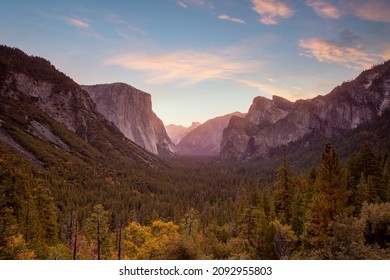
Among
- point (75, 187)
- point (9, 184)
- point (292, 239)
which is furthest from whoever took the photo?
point (75, 187)

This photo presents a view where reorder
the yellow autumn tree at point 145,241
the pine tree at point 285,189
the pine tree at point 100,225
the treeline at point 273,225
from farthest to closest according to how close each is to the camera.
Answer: the pine tree at point 285,189
the pine tree at point 100,225
the yellow autumn tree at point 145,241
the treeline at point 273,225

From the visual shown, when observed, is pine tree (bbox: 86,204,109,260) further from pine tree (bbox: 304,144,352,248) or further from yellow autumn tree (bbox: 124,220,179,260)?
pine tree (bbox: 304,144,352,248)

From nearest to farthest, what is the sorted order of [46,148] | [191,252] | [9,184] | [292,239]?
[191,252], [9,184], [292,239], [46,148]

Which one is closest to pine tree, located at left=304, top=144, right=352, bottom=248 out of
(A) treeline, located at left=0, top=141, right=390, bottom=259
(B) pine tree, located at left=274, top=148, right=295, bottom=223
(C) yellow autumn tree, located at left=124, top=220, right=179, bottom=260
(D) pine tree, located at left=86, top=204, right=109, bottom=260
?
(A) treeline, located at left=0, top=141, right=390, bottom=259

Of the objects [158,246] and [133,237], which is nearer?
[158,246]

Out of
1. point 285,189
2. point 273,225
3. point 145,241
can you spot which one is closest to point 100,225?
point 145,241

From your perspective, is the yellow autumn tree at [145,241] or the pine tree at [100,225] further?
the pine tree at [100,225]

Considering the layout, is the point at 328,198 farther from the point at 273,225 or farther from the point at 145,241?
the point at 145,241

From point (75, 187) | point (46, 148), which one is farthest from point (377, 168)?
point (46, 148)

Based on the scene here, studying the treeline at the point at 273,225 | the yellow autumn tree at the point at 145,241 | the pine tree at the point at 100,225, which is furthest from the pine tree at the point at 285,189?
the pine tree at the point at 100,225

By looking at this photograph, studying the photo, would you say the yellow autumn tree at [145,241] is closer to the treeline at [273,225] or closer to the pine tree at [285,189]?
the treeline at [273,225]
